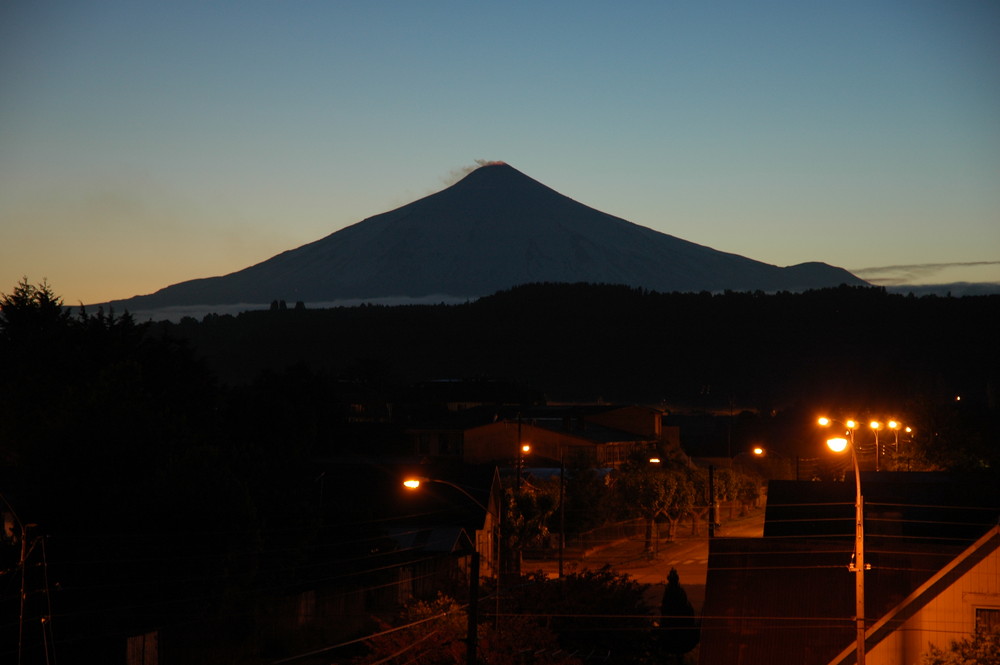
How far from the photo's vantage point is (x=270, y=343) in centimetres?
15238

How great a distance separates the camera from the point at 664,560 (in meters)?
45.0

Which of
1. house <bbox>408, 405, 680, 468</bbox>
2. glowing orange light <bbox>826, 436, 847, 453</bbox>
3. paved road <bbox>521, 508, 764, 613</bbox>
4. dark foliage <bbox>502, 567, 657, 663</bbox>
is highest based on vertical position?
glowing orange light <bbox>826, 436, 847, 453</bbox>

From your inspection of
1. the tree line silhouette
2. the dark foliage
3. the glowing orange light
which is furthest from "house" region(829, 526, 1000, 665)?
the tree line silhouette

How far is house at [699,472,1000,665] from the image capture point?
19.2 metres

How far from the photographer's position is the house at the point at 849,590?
19.2m

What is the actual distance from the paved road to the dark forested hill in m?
43.0

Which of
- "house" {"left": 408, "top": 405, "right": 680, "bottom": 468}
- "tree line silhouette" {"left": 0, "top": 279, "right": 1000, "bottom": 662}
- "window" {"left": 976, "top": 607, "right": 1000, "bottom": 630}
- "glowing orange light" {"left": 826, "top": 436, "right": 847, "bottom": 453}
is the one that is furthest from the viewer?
"house" {"left": 408, "top": 405, "right": 680, "bottom": 468}

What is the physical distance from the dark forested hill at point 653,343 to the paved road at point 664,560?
4301 cm

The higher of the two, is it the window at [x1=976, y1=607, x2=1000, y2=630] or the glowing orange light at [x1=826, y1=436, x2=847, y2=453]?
the glowing orange light at [x1=826, y1=436, x2=847, y2=453]

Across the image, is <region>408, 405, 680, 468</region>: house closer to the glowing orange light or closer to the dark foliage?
the dark foliage

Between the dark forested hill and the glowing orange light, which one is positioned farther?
the dark forested hill

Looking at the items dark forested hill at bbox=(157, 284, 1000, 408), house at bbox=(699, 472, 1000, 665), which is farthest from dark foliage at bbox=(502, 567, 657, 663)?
dark forested hill at bbox=(157, 284, 1000, 408)

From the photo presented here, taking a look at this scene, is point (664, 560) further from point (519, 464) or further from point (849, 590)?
point (849, 590)

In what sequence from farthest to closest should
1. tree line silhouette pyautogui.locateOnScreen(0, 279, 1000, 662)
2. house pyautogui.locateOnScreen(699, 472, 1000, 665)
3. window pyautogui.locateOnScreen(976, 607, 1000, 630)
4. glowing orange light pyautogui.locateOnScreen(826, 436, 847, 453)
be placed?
tree line silhouette pyautogui.locateOnScreen(0, 279, 1000, 662) < house pyautogui.locateOnScreen(699, 472, 1000, 665) < window pyautogui.locateOnScreen(976, 607, 1000, 630) < glowing orange light pyautogui.locateOnScreen(826, 436, 847, 453)
